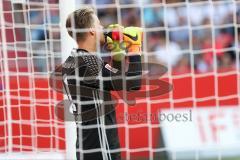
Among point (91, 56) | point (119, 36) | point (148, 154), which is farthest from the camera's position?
point (148, 154)

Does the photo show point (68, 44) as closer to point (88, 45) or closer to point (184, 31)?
point (88, 45)

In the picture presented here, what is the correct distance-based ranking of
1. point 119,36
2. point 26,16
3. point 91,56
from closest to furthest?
point 91,56 < point 119,36 < point 26,16

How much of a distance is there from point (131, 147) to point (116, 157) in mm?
1146

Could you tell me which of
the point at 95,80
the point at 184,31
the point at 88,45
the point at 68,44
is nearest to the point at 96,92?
the point at 95,80

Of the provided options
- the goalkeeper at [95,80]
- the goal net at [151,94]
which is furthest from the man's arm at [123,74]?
the goal net at [151,94]

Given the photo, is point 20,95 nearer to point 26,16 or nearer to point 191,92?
point 26,16

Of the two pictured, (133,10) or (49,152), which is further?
(133,10)

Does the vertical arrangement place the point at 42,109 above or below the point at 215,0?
below

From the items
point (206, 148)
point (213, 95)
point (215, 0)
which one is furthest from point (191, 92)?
point (215, 0)

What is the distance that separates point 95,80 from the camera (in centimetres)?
180

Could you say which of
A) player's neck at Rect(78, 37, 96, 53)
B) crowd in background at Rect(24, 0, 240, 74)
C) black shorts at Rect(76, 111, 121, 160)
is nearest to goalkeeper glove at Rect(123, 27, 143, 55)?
player's neck at Rect(78, 37, 96, 53)

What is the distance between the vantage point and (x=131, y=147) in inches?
118

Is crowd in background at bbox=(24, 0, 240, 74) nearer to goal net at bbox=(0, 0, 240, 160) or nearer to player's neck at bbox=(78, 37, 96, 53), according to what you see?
goal net at bbox=(0, 0, 240, 160)

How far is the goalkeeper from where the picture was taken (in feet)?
5.95
